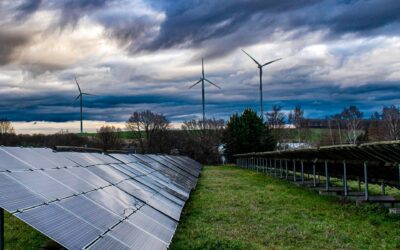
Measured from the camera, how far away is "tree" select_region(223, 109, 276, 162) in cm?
8488

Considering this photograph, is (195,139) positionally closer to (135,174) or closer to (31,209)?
(135,174)

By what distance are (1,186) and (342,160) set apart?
17.1 meters

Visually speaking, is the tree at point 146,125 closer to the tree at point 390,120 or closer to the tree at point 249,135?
the tree at point 249,135

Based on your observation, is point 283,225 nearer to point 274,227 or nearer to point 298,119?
point 274,227

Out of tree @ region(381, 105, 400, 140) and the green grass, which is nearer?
the green grass

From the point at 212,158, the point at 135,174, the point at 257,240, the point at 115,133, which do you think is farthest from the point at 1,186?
the point at 115,133

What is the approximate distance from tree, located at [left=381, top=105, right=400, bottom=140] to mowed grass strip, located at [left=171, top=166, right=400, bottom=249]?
82.6m

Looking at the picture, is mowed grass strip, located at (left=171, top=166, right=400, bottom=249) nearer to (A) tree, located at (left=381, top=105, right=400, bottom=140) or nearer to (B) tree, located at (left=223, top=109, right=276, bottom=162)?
(B) tree, located at (left=223, top=109, right=276, bottom=162)

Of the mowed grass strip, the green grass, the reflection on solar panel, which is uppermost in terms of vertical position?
the reflection on solar panel

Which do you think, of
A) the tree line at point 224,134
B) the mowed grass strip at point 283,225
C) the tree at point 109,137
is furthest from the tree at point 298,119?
the mowed grass strip at point 283,225

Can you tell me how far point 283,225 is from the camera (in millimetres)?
13781

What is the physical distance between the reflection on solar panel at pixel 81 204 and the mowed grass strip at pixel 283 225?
0.91 metres

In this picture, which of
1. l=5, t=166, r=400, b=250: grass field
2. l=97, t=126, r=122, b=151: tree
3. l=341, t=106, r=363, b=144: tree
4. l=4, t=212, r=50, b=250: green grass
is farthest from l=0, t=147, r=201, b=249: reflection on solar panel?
l=341, t=106, r=363, b=144: tree

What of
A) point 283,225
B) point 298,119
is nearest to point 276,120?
point 298,119
